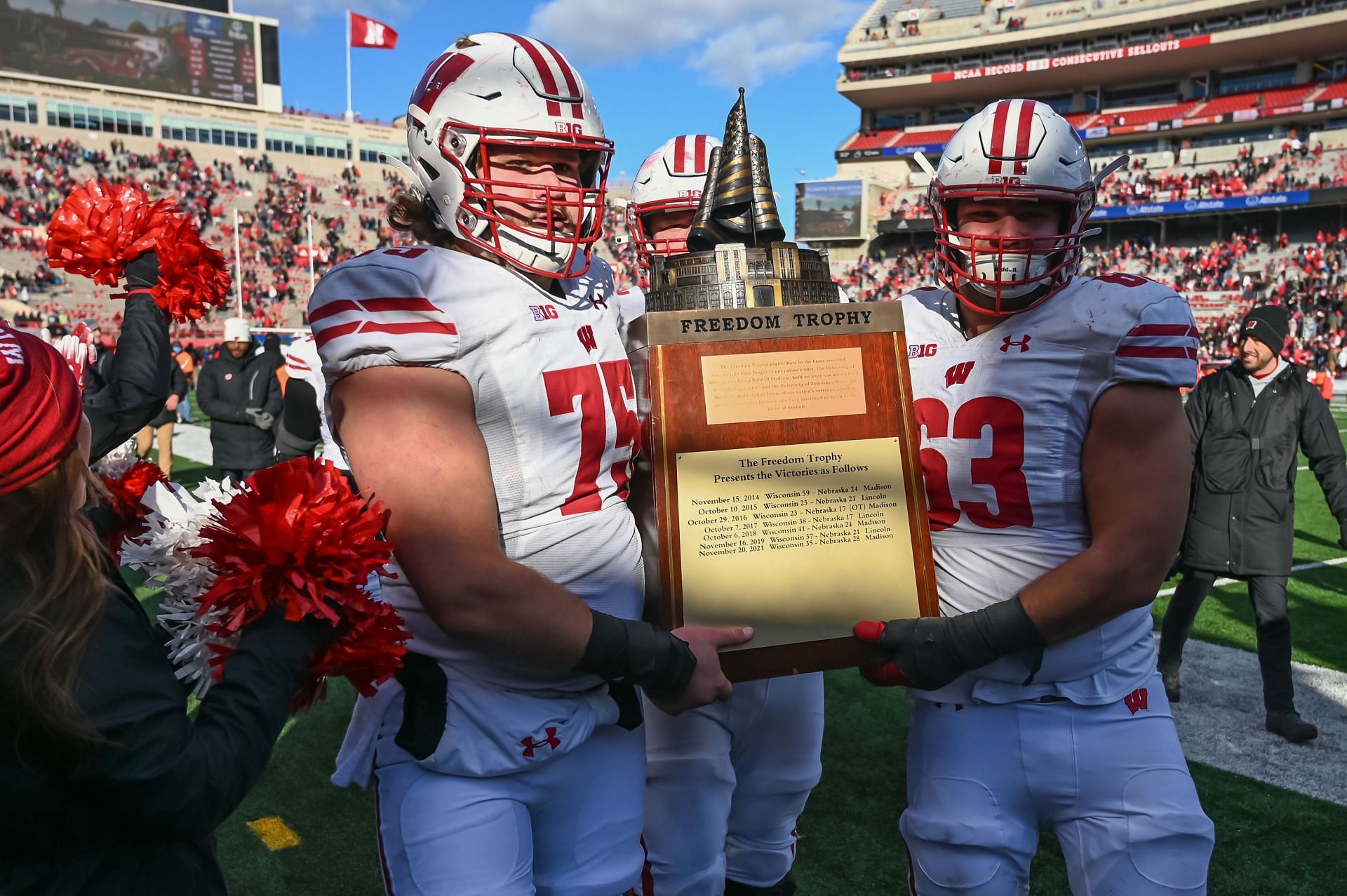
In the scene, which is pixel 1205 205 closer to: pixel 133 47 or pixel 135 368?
pixel 135 368

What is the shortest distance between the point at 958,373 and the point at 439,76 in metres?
1.33

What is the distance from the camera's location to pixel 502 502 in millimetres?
1861

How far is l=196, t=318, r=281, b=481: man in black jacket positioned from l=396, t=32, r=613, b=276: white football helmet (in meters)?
6.72

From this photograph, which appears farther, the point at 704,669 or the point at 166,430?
the point at 166,430

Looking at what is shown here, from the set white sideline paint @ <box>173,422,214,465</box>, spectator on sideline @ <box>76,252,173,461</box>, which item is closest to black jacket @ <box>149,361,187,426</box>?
white sideline paint @ <box>173,422,214,465</box>

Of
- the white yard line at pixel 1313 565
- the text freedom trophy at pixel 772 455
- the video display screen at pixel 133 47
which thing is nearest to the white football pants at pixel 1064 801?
the text freedom trophy at pixel 772 455

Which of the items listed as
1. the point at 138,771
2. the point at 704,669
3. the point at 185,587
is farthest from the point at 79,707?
the point at 704,669

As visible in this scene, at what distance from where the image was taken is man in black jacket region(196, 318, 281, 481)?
26.6 feet

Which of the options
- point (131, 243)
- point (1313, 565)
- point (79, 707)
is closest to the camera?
point (79, 707)

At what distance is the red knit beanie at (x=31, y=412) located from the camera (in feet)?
4.28

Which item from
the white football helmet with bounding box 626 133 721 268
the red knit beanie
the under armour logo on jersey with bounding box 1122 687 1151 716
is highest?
the white football helmet with bounding box 626 133 721 268

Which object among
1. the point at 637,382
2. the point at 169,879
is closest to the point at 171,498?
the point at 169,879

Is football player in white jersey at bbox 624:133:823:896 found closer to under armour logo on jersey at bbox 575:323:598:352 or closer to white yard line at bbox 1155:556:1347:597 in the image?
under armour logo on jersey at bbox 575:323:598:352

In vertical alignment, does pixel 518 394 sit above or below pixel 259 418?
below
